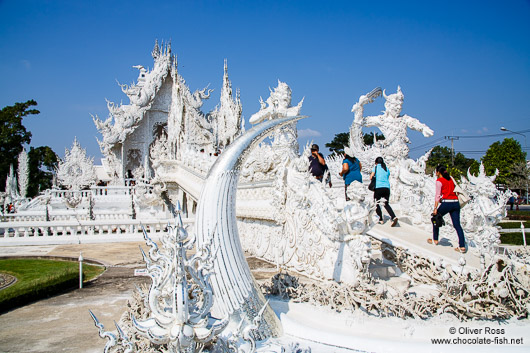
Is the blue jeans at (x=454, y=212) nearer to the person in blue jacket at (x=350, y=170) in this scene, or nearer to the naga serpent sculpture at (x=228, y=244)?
the person in blue jacket at (x=350, y=170)

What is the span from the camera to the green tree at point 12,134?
115 feet

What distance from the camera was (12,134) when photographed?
118ft

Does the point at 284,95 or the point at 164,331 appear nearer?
the point at 164,331

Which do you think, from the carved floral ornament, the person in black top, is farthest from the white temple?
the carved floral ornament

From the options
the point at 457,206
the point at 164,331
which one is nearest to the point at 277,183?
the point at 457,206

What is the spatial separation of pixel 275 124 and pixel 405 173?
23.4 feet

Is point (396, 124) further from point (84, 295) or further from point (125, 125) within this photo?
point (125, 125)

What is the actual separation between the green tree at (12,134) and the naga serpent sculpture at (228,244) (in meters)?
36.7

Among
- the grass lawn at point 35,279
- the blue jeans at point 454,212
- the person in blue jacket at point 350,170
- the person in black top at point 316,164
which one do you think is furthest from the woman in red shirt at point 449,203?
the grass lawn at point 35,279

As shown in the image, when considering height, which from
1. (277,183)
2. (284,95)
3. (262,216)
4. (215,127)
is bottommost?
(262,216)

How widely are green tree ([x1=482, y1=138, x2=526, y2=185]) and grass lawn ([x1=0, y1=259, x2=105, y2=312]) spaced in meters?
38.8

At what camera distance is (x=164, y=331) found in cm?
256

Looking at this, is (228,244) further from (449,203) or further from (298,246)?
(449,203)

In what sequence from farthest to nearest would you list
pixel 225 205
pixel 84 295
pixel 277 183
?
pixel 277 183 < pixel 84 295 < pixel 225 205
